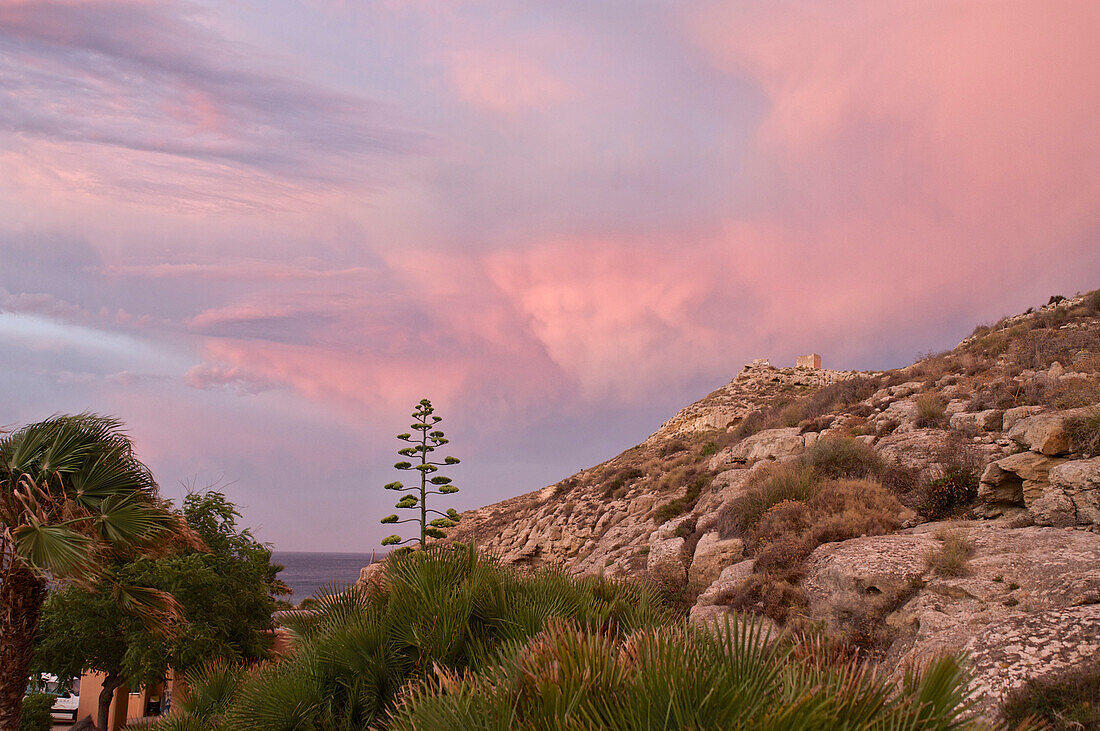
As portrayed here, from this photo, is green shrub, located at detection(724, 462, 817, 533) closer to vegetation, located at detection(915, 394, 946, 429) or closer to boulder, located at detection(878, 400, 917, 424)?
vegetation, located at detection(915, 394, 946, 429)

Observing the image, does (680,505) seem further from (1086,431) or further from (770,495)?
(1086,431)

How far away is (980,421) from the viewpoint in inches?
629

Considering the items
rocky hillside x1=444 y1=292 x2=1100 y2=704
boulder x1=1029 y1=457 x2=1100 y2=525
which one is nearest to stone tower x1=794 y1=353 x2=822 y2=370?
rocky hillside x1=444 y1=292 x2=1100 y2=704

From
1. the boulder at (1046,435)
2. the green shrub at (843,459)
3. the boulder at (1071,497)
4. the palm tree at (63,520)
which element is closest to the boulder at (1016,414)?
the boulder at (1046,435)

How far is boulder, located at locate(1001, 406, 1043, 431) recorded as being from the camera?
49.4 feet

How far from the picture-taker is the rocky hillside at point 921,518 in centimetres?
894

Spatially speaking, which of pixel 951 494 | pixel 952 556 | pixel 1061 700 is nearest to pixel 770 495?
pixel 951 494

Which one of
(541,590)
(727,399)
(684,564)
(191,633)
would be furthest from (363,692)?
(727,399)

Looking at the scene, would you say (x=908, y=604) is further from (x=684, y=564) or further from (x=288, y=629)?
(x=288, y=629)

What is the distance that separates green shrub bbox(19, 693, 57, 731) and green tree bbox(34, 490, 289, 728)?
2.93 m

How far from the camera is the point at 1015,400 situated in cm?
1648

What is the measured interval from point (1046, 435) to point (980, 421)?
11.3 feet

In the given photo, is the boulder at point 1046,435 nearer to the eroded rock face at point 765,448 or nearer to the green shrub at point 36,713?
the eroded rock face at point 765,448

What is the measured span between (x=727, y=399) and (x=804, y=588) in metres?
38.8
